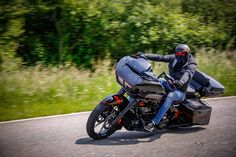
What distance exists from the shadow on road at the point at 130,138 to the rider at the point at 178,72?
35cm

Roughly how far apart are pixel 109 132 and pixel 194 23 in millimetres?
13244

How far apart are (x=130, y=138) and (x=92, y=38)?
10.5m

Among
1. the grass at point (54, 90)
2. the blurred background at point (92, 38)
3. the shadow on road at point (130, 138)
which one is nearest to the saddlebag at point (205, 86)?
the shadow on road at point (130, 138)

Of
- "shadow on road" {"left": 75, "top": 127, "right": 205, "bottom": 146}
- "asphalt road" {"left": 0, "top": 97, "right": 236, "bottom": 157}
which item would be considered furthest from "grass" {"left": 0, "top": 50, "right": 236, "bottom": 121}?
"shadow on road" {"left": 75, "top": 127, "right": 205, "bottom": 146}

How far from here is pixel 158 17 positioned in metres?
18.1

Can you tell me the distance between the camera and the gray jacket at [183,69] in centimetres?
758

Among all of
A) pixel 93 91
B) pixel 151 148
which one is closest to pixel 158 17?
pixel 93 91

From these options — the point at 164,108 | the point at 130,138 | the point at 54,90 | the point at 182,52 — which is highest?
the point at 182,52

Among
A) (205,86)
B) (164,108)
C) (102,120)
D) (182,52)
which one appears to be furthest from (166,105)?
(205,86)

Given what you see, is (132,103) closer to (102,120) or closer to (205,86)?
(102,120)

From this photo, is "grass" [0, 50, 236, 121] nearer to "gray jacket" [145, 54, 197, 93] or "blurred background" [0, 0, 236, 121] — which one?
"blurred background" [0, 0, 236, 121]

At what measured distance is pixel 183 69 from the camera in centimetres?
804

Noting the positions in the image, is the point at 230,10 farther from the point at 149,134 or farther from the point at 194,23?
the point at 149,134

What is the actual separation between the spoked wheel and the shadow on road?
0.13 m
